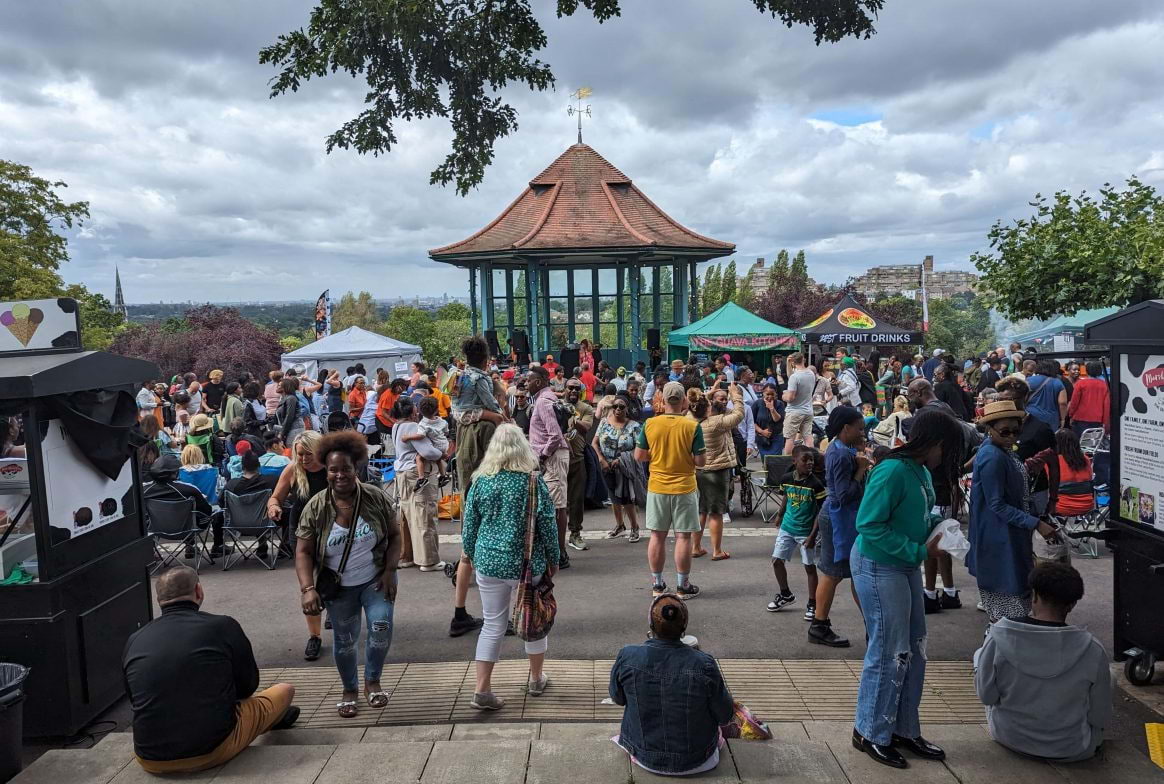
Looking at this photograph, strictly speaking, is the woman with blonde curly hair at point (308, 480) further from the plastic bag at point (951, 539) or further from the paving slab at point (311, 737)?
the plastic bag at point (951, 539)

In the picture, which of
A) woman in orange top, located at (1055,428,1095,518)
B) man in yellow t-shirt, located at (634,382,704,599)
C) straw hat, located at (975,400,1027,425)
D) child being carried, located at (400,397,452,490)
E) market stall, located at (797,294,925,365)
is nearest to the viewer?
straw hat, located at (975,400,1027,425)

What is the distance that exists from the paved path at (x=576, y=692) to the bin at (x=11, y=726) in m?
1.42

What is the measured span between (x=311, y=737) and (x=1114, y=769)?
4215 millimetres

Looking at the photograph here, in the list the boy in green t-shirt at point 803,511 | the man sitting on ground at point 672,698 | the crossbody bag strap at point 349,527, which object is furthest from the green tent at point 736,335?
the man sitting on ground at point 672,698

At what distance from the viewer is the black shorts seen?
223 inches

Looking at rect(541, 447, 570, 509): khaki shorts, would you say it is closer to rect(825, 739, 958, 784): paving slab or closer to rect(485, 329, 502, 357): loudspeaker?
rect(825, 739, 958, 784): paving slab

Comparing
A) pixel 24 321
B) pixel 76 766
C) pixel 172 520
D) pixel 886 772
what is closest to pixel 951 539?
pixel 886 772

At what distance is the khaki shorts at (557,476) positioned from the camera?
791 cm

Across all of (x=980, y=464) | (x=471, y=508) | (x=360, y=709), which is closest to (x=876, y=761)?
(x=980, y=464)

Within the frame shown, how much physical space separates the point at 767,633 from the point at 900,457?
8.44 ft

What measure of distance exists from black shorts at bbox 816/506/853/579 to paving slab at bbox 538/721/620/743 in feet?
6.48

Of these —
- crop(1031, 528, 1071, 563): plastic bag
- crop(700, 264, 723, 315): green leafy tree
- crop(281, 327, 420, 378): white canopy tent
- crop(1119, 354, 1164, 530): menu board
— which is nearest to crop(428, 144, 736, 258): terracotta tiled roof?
crop(281, 327, 420, 378): white canopy tent

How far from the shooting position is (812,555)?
20.2 feet

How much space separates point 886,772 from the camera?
3.90m
